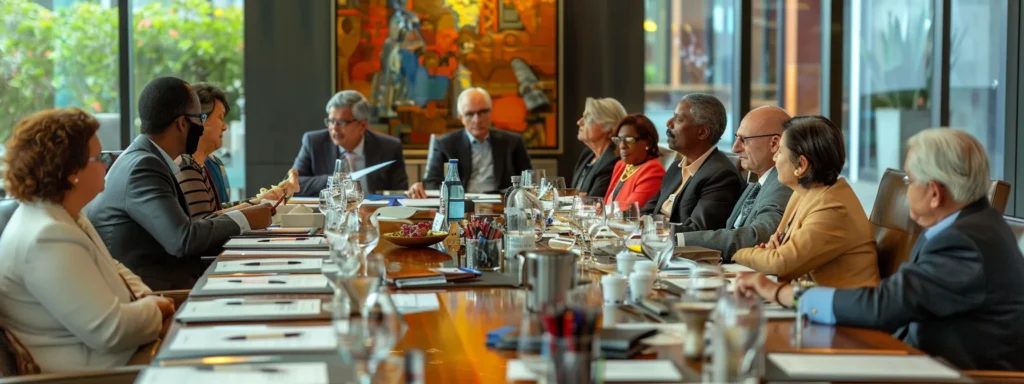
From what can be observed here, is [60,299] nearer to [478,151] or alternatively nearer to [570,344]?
[570,344]

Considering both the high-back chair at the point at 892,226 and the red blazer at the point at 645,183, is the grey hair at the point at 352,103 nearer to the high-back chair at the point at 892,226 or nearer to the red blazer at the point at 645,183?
the red blazer at the point at 645,183

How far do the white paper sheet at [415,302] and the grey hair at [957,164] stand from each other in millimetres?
1203

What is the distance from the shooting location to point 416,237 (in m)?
3.70

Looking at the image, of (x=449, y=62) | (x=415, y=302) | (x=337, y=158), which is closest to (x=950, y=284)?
(x=415, y=302)

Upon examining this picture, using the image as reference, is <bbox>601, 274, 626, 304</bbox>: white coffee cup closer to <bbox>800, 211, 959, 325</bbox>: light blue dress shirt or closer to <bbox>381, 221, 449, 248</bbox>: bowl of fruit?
<bbox>800, 211, 959, 325</bbox>: light blue dress shirt

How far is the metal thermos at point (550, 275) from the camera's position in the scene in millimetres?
2318

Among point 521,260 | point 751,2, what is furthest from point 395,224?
point 751,2

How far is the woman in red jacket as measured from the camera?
541cm

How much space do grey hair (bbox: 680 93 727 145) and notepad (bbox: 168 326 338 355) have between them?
2.97 metres

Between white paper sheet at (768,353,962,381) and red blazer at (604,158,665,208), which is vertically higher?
red blazer at (604,158,665,208)

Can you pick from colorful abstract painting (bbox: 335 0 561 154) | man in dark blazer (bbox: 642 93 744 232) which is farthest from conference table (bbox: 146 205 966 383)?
colorful abstract painting (bbox: 335 0 561 154)

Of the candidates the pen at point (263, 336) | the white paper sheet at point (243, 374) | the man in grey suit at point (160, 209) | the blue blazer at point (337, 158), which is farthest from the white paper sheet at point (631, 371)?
the blue blazer at point (337, 158)

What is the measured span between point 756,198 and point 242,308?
227cm

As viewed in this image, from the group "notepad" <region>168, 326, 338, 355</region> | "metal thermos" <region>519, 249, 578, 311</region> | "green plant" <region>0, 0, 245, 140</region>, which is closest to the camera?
"notepad" <region>168, 326, 338, 355</region>
